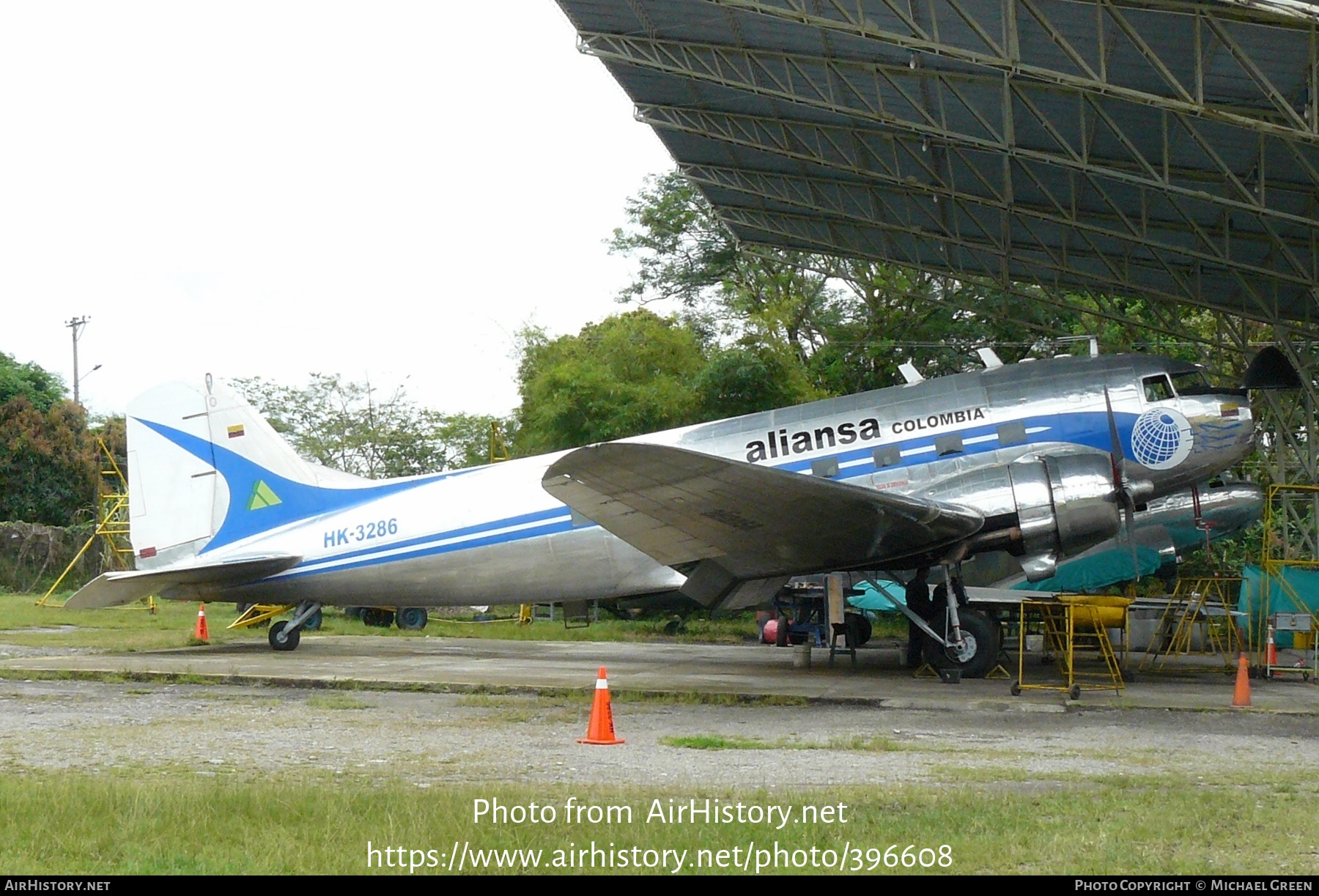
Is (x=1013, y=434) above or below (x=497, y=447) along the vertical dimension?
below

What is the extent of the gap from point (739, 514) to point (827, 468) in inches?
110

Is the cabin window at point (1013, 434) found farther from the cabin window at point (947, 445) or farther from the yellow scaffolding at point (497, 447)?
the yellow scaffolding at point (497, 447)

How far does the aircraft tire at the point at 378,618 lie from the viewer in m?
27.5

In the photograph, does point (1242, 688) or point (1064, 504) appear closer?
point (1242, 688)

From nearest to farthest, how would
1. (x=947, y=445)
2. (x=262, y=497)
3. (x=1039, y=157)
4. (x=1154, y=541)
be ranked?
(x=947, y=445) < (x=1039, y=157) < (x=262, y=497) < (x=1154, y=541)

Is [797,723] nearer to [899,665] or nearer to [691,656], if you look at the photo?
[899,665]

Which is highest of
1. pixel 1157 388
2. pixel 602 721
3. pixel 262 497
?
pixel 1157 388

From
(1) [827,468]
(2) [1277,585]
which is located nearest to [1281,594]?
(2) [1277,585]

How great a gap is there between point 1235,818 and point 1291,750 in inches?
147

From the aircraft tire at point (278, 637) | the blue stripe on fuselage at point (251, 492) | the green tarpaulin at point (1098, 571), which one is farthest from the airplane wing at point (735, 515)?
the green tarpaulin at point (1098, 571)

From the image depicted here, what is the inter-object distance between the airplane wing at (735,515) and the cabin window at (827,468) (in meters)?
1.32

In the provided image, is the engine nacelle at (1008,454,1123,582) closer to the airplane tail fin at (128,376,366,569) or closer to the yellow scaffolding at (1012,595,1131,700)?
the yellow scaffolding at (1012,595,1131,700)

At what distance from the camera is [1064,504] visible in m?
13.8

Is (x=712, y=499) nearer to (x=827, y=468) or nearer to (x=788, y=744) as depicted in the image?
(x=827, y=468)
